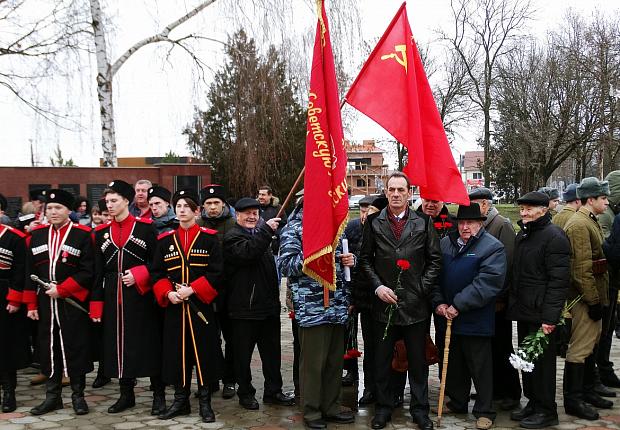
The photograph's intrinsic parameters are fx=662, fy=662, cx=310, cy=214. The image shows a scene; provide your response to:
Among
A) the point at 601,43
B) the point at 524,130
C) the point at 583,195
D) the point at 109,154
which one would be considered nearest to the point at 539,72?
the point at 524,130

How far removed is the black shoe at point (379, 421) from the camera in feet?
18.8

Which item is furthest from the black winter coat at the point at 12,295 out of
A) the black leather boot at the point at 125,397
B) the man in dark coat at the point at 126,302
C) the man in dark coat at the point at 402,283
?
the man in dark coat at the point at 402,283

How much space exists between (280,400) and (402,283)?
1.78m

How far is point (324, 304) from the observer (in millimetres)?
5801

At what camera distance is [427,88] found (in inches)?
254

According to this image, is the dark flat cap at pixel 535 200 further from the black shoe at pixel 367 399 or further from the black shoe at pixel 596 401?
the black shoe at pixel 367 399

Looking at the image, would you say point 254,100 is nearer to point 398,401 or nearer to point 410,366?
point 398,401

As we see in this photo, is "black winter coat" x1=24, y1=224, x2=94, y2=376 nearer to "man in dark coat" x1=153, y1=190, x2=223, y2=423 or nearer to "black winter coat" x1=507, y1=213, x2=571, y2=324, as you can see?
"man in dark coat" x1=153, y1=190, x2=223, y2=423

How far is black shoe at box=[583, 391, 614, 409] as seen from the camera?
246 inches

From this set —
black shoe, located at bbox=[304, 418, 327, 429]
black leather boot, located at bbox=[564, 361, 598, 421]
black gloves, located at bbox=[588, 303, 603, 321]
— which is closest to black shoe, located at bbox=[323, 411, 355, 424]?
black shoe, located at bbox=[304, 418, 327, 429]

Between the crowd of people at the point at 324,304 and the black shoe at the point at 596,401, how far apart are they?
1 centimetres

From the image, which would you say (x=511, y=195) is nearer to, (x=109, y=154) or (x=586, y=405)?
(x=109, y=154)

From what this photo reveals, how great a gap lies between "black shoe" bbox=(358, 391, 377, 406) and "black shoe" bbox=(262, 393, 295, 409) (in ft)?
2.22

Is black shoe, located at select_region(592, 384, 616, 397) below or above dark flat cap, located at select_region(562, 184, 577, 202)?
below
